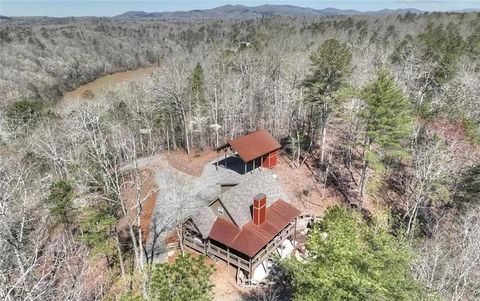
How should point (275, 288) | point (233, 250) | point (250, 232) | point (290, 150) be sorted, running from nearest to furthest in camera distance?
1. point (275, 288)
2. point (250, 232)
3. point (233, 250)
4. point (290, 150)

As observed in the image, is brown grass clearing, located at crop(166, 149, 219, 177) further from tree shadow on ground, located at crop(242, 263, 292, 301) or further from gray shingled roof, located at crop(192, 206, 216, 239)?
tree shadow on ground, located at crop(242, 263, 292, 301)

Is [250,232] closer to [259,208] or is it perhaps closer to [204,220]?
[259,208]

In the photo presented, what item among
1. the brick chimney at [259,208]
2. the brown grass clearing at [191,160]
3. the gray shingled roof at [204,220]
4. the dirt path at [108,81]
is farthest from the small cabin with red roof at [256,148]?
the dirt path at [108,81]

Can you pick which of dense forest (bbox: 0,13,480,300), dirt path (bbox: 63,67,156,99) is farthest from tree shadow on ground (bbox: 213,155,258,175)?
dirt path (bbox: 63,67,156,99)

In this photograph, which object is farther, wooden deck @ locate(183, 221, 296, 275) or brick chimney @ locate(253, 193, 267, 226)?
brick chimney @ locate(253, 193, 267, 226)

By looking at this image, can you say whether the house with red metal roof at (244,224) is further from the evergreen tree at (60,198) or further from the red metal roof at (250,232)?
the evergreen tree at (60,198)

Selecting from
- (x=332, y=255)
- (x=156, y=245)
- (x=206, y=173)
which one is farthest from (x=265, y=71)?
(x=332, y=255)

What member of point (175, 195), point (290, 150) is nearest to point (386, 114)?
point (290, 150)
